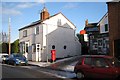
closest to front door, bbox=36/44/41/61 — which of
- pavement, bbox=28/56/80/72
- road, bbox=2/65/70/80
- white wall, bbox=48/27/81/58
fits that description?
white wall, bbox=48/27/81/58

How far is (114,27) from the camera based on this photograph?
86.2 feet

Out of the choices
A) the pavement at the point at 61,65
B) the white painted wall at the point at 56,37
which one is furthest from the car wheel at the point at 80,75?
the white painted wall at the point at 56,37

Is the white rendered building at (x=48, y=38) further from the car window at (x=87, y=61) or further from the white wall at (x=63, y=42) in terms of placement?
the car window at (x=87, y=61)

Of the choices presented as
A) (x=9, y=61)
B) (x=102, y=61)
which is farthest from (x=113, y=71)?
(x=9, y=61)

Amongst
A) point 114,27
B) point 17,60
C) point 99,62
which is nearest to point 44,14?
point 17,60

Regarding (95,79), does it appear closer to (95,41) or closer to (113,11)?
(113,11)

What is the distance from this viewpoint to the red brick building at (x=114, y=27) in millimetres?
25844

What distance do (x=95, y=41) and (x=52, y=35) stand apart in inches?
267

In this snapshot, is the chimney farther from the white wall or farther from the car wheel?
the car wheel

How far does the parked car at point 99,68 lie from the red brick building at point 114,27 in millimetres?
10365

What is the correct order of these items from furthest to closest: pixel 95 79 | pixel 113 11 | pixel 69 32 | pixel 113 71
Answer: pixel 69 32 < pixel 113 11 < pixel 95 79 < pixel 113 71

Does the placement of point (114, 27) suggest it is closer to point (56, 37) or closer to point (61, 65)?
point (61, 65)

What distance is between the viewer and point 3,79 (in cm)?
1554

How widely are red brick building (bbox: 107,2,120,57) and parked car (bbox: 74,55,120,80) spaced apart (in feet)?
34.0
